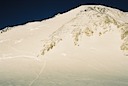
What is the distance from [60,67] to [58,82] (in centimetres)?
1133

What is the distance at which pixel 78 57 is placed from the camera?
54062 millimetres

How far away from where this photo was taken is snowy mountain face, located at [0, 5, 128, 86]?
136 ft

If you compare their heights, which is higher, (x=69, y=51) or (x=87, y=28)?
(x=87, y=28)

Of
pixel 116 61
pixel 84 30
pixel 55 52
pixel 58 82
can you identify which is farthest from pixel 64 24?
pixel 58 82

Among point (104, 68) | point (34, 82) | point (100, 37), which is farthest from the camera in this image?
point (100, 37)

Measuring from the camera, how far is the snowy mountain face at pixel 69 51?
136 ft

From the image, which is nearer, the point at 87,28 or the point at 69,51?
the point at 69,51

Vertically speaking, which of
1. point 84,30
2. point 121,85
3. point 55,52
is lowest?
point 121,85

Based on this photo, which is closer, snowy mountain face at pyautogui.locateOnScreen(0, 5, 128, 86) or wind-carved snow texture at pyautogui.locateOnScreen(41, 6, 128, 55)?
snowy mountain face at pyautogui.locateOnScreen(0, 5, 128, 86)

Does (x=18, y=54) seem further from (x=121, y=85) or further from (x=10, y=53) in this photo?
(x=121, y=85)

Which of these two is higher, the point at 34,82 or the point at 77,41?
the point at 77,41

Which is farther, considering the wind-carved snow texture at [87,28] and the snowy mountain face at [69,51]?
the wind-carved snow texture at [87,28]

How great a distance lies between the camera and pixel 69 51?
56844 mm

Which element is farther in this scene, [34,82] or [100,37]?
[100,37]
